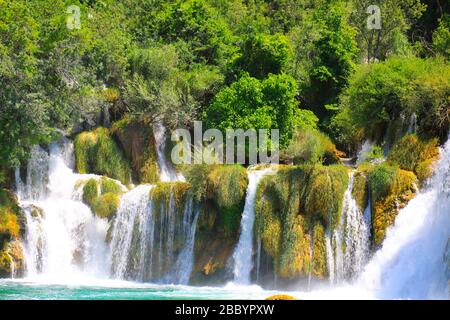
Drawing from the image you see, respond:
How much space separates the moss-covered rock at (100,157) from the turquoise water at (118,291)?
6.57 meters

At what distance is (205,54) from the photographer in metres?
41.2

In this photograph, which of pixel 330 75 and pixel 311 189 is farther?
pixel 330 75

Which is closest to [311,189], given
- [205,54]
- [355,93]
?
[355,93]

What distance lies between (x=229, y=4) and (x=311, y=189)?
76.2 feet

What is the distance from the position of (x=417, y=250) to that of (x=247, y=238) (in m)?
5.75

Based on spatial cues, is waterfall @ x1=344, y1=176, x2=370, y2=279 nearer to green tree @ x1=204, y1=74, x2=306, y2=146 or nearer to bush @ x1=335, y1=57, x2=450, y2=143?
bush @ x1=335, y1=57, x2=450, y2=143

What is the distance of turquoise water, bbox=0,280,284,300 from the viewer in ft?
77.5

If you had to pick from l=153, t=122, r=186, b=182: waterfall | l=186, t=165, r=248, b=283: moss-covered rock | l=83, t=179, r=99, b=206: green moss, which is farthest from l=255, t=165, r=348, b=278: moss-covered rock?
l=153, t=122, r=186, b=182: waterfall

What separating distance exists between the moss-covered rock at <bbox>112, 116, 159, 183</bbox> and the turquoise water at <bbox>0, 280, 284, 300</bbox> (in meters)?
6.66

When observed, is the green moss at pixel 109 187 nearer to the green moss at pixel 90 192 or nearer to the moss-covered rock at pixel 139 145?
the green moss at pixel 90 192

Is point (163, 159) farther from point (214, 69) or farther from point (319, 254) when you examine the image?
point (319, 254)

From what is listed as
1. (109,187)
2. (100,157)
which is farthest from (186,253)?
(100,157)

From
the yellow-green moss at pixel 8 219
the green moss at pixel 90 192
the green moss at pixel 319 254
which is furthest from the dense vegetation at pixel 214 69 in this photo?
the green moss at pixel 319 254
